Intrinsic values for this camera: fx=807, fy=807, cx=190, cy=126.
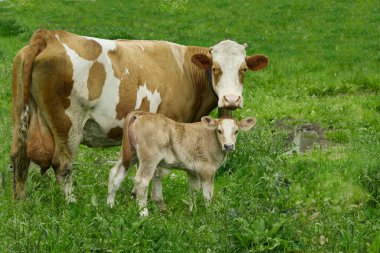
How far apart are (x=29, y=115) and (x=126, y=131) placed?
1101mm

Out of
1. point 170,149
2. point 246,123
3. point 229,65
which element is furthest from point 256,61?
point 170,149

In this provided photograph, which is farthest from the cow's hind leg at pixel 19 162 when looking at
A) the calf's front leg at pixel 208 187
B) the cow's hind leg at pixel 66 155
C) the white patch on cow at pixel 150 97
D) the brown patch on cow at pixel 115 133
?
the calf's front leg at pixel 208 187

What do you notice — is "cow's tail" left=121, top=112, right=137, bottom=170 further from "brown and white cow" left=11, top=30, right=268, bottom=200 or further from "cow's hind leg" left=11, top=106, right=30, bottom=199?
"cow's hind leg" left=11, top=106, right=30, bottom=199

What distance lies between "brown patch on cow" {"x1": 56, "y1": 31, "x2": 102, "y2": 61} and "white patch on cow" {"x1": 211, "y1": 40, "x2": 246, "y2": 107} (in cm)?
157

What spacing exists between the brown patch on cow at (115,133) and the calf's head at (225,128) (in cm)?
99

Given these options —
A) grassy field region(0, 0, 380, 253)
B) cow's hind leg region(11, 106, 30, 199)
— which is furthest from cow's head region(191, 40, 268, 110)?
cow's hind leg region(11, 106, 30, 199)

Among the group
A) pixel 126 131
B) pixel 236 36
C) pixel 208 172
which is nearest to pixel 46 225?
pixel 126 131

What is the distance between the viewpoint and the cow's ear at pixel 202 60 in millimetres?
10031

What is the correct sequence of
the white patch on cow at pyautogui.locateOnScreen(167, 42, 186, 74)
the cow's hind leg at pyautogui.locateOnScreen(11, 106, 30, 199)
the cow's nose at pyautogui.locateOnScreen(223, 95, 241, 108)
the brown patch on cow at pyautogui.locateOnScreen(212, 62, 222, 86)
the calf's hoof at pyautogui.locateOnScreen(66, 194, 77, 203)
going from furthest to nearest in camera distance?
the white patch on cow at pyautogui.locateOnScreen(167, 42, 186, 74)
the brown patch on cow at pyautogui.locateOnScreen(212, 62, 222, 86)
the cow's nose at pyautogui.locateOnScreen(223, 95, 241, 108)
the cow's hind leg at pyautogui.locateOnScreen(11, 106, 30, 199)
the calf's hoof at pyautogui.locateOnScreen(66, 194, 77, 203)

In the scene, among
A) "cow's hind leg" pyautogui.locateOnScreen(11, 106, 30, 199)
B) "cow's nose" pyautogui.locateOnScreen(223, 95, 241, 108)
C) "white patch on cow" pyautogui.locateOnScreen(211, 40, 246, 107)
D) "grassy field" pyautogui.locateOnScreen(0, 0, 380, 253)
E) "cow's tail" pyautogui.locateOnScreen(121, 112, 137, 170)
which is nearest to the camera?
"grassy field" pyautogui.locateOnScreen(0, 0, 380, 253)

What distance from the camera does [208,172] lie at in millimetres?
9188

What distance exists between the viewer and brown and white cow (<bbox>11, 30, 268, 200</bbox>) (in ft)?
28.9

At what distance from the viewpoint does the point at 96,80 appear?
9.11 m

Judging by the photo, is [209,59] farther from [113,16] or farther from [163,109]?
[113,16]
